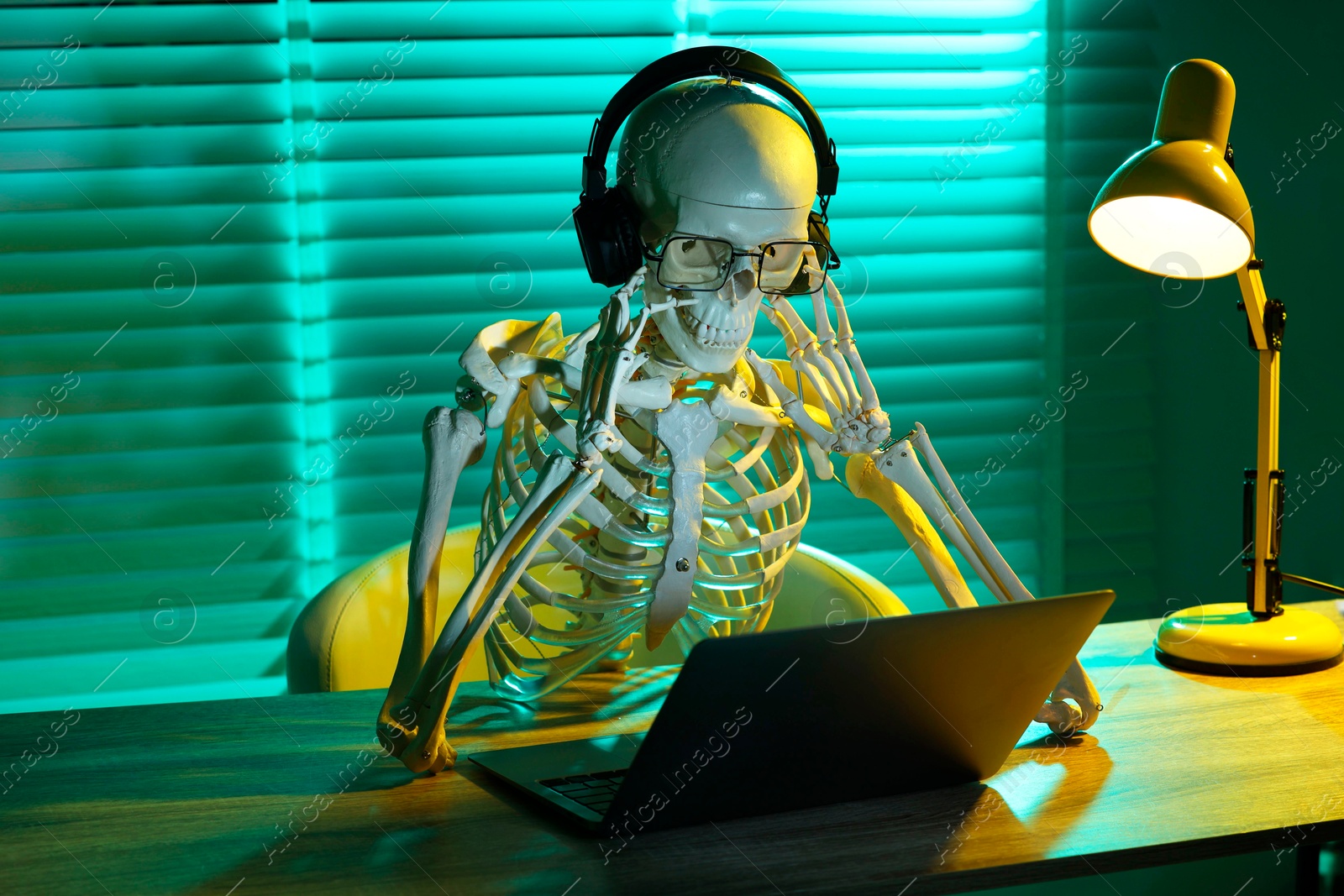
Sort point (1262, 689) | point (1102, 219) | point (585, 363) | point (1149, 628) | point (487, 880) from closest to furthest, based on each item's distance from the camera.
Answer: point (487, 880) < point (585, 363) < point (1262, 689) < point (1102, 219) < point (1149, 628)

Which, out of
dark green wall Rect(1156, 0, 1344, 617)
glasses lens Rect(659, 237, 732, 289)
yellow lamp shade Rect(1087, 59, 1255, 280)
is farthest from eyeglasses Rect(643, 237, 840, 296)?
dark green wall Rect(1156, 0, 1344, 617)

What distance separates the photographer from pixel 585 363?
1.16 metres

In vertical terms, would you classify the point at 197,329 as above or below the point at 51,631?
above

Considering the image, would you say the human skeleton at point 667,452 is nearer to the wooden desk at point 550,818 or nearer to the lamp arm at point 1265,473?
the wooden desk at point 550,818

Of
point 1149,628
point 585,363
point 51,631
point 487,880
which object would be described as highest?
point 585,363

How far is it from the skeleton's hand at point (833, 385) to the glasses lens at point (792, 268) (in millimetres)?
20

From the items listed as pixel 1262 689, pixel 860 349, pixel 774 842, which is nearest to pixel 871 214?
pixel 860 349

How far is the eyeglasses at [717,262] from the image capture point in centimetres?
117

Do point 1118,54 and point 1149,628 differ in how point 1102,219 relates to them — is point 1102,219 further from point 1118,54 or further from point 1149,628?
point 1118,54

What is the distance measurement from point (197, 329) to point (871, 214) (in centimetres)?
142

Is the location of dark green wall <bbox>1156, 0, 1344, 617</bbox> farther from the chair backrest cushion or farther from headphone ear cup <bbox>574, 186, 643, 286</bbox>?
headphone ear cup <bbox>574, 186, 643, 286</bbox>

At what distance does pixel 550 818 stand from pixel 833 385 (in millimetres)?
562

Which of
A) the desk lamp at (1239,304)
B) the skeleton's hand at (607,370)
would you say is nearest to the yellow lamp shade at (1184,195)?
the desk lamp at (1239,304)

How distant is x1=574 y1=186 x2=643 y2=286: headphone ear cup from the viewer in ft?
3.87
